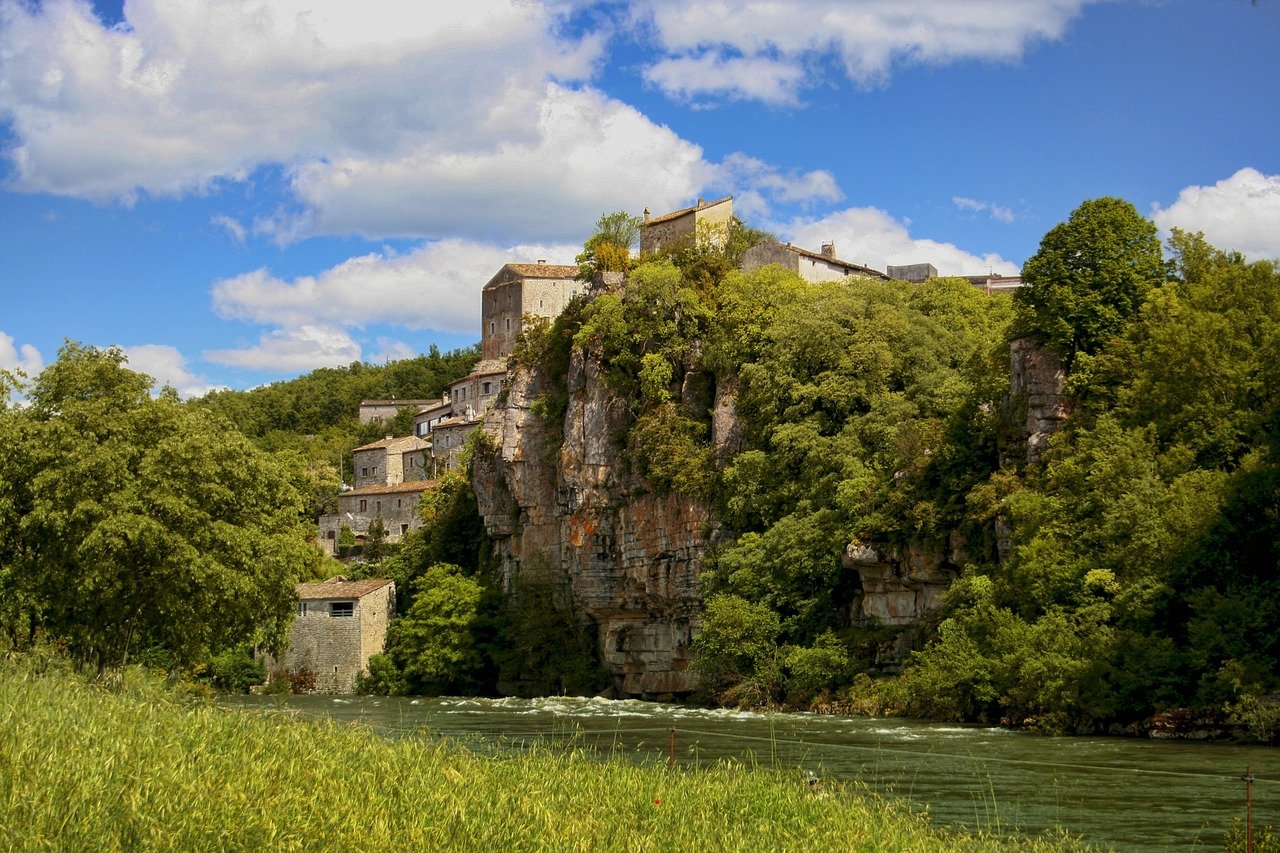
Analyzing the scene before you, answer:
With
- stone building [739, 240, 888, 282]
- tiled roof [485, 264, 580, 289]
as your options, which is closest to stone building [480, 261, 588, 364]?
tiled roof [485, 264, 580, 289]

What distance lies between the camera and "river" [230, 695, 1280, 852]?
22719mm

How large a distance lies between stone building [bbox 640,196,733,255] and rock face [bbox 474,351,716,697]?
12074 mm

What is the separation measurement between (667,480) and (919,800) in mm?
45378

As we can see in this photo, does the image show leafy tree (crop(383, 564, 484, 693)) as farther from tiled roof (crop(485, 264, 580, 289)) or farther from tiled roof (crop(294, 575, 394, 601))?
tiled roof (crop(485, 264, 580, 289))

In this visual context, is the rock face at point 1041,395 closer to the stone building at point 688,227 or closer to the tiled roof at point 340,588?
the stone building at point 688,227

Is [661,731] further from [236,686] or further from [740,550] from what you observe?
[236,686]

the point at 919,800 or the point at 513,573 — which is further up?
the point at 513,573

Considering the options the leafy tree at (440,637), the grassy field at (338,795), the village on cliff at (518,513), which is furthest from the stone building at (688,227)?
the grassy field at (338,795)

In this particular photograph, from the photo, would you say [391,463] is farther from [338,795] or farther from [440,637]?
[338,795]

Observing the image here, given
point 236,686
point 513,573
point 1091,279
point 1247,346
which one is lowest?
point 236,686

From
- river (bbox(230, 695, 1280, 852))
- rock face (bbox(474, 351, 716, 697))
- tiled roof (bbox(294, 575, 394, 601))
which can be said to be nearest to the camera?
river (bbox(230, 695, 1280, 852))

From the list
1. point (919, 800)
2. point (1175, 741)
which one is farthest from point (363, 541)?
point (919, 800)

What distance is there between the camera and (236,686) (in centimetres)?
7906

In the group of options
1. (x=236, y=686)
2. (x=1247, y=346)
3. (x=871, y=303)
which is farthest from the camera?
(x=236, y=686)
